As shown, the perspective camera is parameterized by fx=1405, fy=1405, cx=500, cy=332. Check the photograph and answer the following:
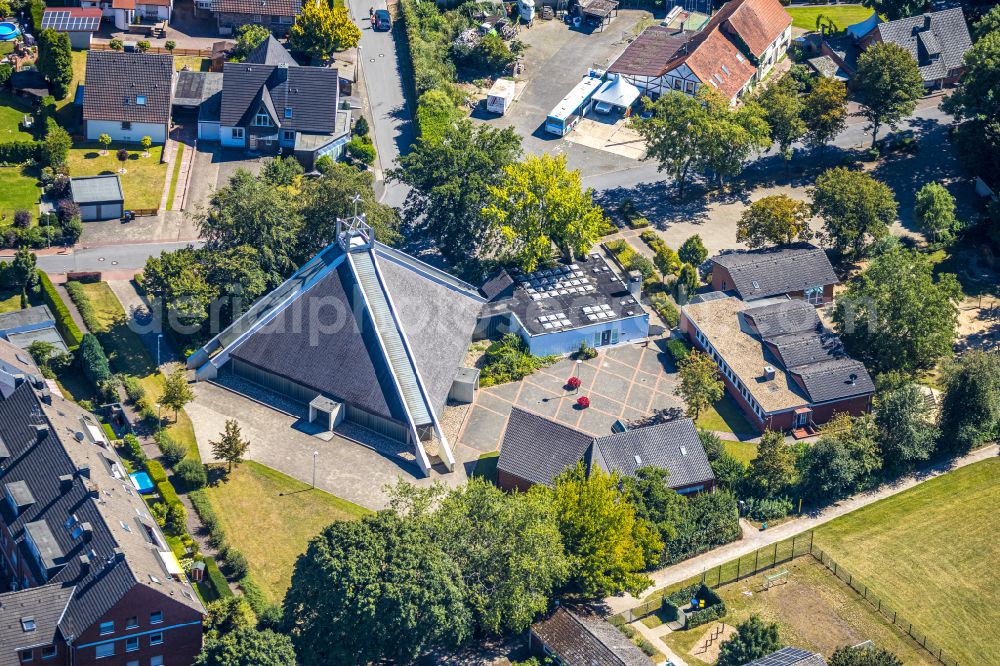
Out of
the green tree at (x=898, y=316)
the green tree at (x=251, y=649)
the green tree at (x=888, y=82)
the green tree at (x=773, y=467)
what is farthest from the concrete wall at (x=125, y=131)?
the green tree at (x=888, y=82)

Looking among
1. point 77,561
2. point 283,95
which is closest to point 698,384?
point 77,561

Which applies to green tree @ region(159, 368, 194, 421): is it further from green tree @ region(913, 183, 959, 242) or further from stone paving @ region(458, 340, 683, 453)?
green tree @ region(913, 183, 959, 242)

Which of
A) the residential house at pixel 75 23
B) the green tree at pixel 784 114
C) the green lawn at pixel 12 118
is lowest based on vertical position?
the green lawn at pixel 12 118

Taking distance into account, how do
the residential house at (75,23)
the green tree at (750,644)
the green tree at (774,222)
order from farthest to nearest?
the residential house at (75,23) < the green tree at (774,222) < the green tree at (750,644)

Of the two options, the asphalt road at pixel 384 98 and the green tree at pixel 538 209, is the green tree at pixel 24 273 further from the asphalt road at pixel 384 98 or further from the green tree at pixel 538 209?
the green tree at pixel 538 209

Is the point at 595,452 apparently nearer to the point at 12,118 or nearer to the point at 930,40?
the point at 12,118

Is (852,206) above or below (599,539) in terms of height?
Result: above
